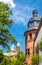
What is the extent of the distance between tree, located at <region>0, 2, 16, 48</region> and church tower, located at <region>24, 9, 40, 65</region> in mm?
27717

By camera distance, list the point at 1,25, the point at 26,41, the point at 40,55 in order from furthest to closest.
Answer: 1. the point at 26,41
2. the point at 40,55
3. the point at 1,25

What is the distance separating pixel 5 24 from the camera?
94.9ft

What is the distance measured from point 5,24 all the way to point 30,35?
29350mm

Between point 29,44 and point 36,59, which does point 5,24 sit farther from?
point 29,44

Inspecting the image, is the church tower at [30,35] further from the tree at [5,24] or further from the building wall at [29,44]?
the tree at [5,24]

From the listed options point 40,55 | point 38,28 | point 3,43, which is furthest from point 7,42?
point 38,28

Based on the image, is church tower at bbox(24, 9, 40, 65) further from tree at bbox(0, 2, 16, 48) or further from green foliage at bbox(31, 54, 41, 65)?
tree at bbox(0, 2, 16, 48)

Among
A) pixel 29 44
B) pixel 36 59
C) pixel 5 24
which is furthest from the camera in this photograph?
pixel 29 44

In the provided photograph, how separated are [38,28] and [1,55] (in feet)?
88.2

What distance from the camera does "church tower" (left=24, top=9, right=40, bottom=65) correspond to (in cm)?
5694

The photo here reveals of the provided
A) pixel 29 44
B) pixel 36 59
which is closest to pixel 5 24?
pixel 36 59

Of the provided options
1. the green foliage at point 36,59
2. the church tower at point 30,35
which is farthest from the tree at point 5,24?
the church tower at point 30,35

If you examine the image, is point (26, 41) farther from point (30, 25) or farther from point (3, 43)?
point (3, 43)

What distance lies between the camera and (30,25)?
5919cm
